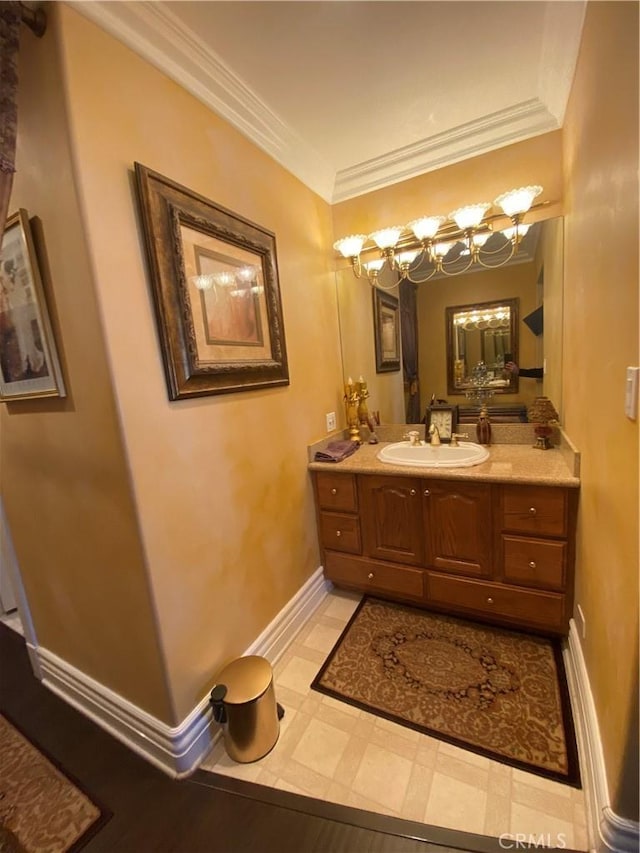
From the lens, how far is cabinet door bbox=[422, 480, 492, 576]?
1.63m

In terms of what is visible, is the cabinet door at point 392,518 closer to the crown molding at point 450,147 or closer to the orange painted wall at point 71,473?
the orange painted wall at point 71,473

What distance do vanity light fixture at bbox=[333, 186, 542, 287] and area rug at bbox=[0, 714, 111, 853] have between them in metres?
2.68

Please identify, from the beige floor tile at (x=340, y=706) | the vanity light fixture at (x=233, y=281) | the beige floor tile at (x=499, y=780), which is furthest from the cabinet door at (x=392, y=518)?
the vanity light fixture at (x=233, y=281)

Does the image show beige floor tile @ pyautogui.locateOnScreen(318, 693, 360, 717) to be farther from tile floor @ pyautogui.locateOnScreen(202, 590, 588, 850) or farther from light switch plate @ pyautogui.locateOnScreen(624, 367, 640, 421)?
light switch plate @ pyautogui.locateOnScreen(624, 367, 640, 421)

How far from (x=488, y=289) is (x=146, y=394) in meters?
1.88

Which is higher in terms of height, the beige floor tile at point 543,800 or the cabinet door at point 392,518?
the cabinet door at point 392,518

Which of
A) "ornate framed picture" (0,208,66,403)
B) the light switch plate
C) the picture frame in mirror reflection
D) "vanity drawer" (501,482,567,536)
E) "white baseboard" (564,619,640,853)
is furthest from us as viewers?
the picture frame in mirror reflection

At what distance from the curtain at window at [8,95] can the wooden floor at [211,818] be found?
1810mm

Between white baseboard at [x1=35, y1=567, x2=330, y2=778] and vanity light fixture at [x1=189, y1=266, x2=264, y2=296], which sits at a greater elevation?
vanity light fixture at [x1=189, y1=266, x2=264, y2=296]

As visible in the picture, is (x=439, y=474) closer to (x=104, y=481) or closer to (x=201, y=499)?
(x=201, y=499)

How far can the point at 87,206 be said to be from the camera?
3.18 ft

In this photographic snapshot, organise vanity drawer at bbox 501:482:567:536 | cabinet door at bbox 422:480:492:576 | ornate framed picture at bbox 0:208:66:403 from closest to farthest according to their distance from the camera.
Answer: ornate framed picture at bbox 0:208:66:403 < vanity drawer at bbox 501:482:567:536 < cabinet door at bbox 422:480:492:576

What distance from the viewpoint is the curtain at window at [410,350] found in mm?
2160

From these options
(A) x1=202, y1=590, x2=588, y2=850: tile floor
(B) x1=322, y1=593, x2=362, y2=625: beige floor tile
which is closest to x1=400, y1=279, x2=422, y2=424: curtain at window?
(B) x1=322, y1=593, x2=362, y2=625: beige floor tile
